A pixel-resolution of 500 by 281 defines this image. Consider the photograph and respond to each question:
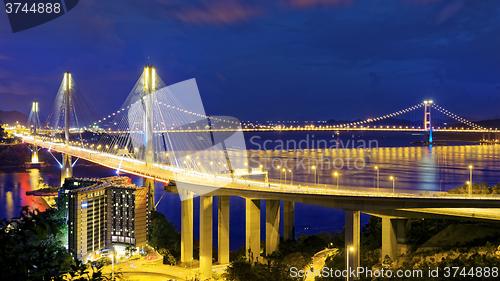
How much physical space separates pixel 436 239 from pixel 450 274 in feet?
12.8

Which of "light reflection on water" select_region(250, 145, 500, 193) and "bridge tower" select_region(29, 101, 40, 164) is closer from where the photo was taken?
"light reflection on water" select_region(250, 145, 500, 193)

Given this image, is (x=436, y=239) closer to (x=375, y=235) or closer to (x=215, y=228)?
(x=375, y=235)

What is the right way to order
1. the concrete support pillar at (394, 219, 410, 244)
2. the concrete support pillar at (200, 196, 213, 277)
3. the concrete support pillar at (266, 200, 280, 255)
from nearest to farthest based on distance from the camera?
the concrete support pillar at (394, 219, 410, 244), the concrete support pillar at (200, 196, 213, 277), the concrete support pillar at (266, 200, 280, 255)

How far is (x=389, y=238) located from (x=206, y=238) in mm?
6647

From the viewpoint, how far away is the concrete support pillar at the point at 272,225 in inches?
648

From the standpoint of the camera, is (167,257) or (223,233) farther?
(167,257)

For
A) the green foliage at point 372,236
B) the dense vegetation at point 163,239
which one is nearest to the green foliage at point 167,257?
the dense vegetation at point 163,239

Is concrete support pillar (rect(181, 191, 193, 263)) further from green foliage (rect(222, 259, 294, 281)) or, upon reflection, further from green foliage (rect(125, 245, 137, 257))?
green foliage (rect(222, 259, 294, 281))

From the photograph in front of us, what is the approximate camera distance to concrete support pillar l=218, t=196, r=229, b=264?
1606 cm

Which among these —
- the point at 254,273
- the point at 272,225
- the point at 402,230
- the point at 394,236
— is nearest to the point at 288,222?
the point at 272,225

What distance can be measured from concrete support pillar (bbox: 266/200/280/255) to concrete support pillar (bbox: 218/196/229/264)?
1.69 metres

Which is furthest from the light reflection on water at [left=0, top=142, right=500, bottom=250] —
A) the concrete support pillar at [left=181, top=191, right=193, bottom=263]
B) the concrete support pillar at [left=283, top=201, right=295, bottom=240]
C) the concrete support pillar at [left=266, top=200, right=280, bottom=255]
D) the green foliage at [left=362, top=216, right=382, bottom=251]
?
the concrete support pillar at [left=181, top=191, right=193, bottom=263]

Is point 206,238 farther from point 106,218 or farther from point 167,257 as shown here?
point 106,218

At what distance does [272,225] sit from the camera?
1678 centimetres
